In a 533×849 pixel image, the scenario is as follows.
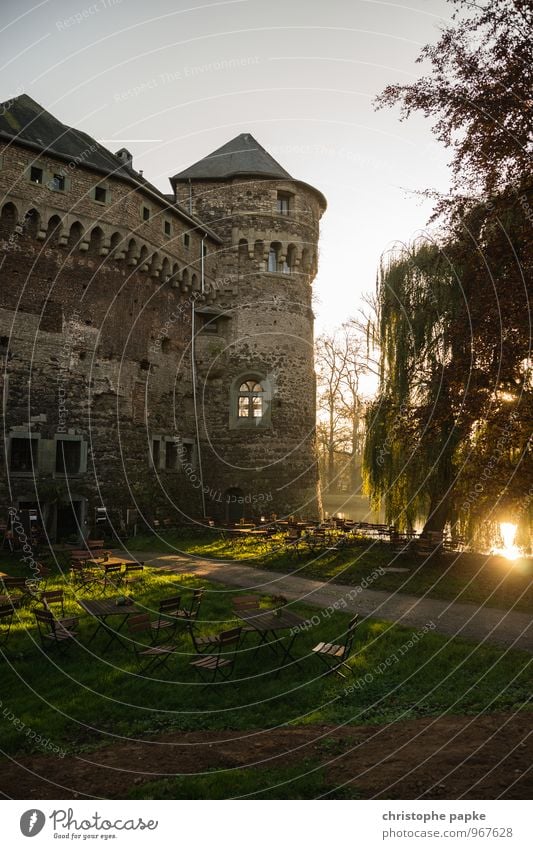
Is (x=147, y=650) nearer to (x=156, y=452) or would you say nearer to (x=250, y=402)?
(x=156, y=452)

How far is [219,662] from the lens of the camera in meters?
8.42

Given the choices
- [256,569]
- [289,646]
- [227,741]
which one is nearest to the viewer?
[227,741]

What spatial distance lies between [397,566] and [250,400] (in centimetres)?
1265

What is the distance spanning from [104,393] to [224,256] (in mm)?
9948

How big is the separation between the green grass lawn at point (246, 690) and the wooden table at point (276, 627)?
19cm

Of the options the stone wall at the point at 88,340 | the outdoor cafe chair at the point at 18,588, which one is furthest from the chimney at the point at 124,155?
the outdoor cafe chair at the point at 18,588

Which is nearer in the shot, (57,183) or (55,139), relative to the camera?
(57,183)

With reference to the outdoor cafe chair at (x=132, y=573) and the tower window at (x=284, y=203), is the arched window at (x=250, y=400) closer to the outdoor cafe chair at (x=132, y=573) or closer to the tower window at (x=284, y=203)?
the tower window at (x=284, y=203)

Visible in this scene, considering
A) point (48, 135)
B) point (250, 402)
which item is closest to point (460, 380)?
point (250, 402)

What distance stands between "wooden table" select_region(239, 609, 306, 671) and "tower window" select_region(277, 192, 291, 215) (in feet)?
74.2

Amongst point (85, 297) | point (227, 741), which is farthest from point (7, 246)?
point (227, 741)

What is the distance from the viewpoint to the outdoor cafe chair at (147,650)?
9.05 metres

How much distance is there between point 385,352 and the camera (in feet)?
63.8

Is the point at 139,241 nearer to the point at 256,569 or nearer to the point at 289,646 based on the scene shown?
the point at 256,569
